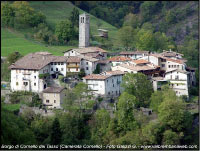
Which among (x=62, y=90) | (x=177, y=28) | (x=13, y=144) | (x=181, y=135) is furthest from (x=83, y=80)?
(x=177, y=28)

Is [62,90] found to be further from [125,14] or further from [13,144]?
[125,14]

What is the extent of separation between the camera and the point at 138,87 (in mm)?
→ 61156

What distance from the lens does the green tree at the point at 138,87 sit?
60.9 m

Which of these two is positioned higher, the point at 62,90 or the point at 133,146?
the point at 62,90

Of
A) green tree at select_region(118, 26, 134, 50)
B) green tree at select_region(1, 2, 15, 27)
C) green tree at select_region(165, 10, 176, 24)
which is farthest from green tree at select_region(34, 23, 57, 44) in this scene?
green tree at select_region(165, 10, 176, 24)

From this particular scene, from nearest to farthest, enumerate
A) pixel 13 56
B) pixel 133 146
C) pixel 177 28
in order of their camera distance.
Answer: pixel 133 146, pixel 13 56, pixel 177 28

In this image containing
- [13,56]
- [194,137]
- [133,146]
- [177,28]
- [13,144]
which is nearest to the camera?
[13,144]

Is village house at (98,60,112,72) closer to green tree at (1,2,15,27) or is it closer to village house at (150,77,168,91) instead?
village house at (150,77,168,91)

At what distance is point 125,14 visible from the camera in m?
123

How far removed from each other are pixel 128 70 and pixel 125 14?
59.6 meters

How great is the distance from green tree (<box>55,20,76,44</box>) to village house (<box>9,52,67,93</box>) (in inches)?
699

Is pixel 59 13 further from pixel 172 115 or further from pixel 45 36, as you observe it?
pixel 172 115

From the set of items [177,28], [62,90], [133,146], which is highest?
[177,28]

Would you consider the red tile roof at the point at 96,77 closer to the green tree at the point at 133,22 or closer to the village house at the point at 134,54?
the village house at the point at 134,54
